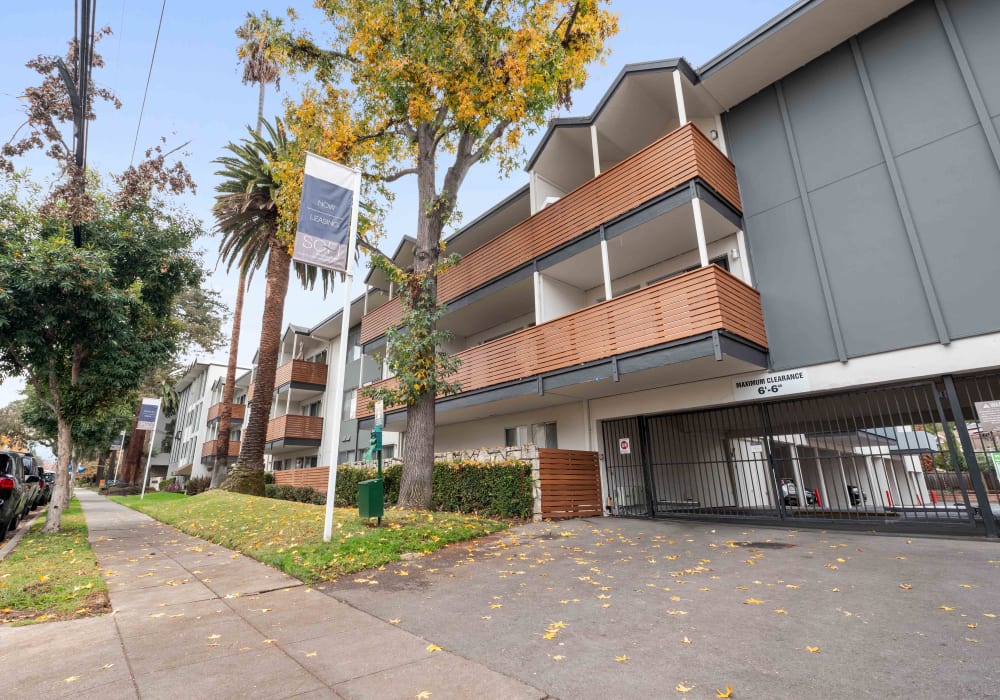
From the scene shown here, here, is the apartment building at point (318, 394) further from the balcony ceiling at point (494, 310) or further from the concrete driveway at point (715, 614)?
the concrete driveway at point (715, 614)

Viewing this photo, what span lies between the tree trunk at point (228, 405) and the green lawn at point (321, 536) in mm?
13954

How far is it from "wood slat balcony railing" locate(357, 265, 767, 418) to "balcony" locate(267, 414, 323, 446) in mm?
16693

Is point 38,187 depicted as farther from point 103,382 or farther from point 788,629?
point 788,629

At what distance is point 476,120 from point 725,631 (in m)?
12.0

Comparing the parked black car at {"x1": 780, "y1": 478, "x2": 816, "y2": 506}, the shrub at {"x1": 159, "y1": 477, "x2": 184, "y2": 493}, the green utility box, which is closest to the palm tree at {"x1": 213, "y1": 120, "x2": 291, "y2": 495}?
the green utility box

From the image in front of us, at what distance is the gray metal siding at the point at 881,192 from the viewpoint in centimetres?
884

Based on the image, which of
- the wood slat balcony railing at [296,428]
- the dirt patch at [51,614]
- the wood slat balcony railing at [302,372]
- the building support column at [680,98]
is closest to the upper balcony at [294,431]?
the wood slat balcony railing at [296,428]

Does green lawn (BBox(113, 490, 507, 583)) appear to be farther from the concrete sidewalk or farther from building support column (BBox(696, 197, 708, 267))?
building support column (BBox(696, 197, 708, 267))

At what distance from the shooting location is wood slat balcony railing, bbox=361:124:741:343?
10922 mm

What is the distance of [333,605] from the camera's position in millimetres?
5320

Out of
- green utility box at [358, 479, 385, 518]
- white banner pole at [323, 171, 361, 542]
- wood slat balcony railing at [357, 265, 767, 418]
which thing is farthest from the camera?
wood slat balcony railing at [357, 265, 767, 418]

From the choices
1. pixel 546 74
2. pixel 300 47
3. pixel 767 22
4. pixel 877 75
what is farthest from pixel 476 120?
pixel 877 75

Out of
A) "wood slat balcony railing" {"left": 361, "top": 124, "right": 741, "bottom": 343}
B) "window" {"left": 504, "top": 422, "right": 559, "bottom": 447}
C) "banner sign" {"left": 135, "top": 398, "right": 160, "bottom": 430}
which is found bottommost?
"window" {"left": 504, "top": 422, "right": 559, "bottom": 447}

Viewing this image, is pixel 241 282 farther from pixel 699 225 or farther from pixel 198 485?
pixel 699 225
